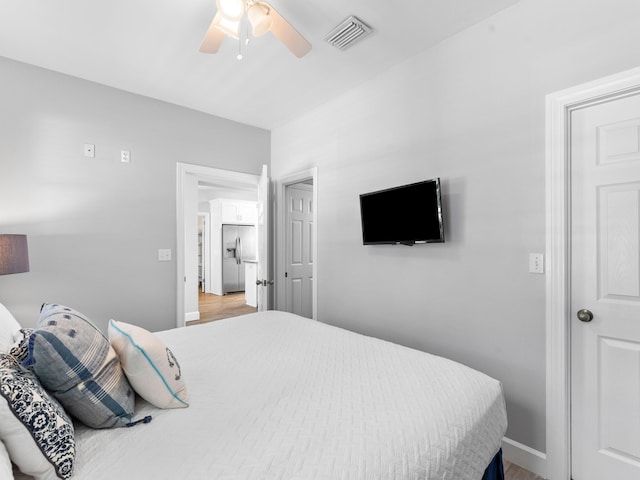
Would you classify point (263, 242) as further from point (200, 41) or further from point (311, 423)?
point (311, 423)

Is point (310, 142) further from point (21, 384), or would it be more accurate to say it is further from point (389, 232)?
point (21, 384)

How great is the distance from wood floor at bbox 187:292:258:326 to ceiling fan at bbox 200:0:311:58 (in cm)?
418

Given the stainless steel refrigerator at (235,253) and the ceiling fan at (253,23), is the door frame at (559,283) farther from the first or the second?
the stainless steel refrigerator at (235,253)

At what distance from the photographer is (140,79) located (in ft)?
8.91

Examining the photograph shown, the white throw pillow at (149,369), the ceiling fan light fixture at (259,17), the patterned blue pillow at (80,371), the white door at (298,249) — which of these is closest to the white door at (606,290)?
the ceiling fan light fixture at (259,17)

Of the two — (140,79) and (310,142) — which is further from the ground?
(140,79)

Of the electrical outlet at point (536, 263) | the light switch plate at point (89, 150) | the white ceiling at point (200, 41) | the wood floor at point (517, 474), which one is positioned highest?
the white ceiling at point (200, 41)

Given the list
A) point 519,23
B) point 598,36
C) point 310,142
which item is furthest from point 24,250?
point 598,36

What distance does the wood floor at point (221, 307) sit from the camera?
5402mm

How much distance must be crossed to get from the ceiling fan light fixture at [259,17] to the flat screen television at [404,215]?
1324 mm

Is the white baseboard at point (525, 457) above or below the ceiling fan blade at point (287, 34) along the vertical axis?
below

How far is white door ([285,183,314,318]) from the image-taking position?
388 centimetres

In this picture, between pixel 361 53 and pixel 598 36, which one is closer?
pixel 598 36

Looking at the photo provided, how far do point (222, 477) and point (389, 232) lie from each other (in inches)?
75.5
